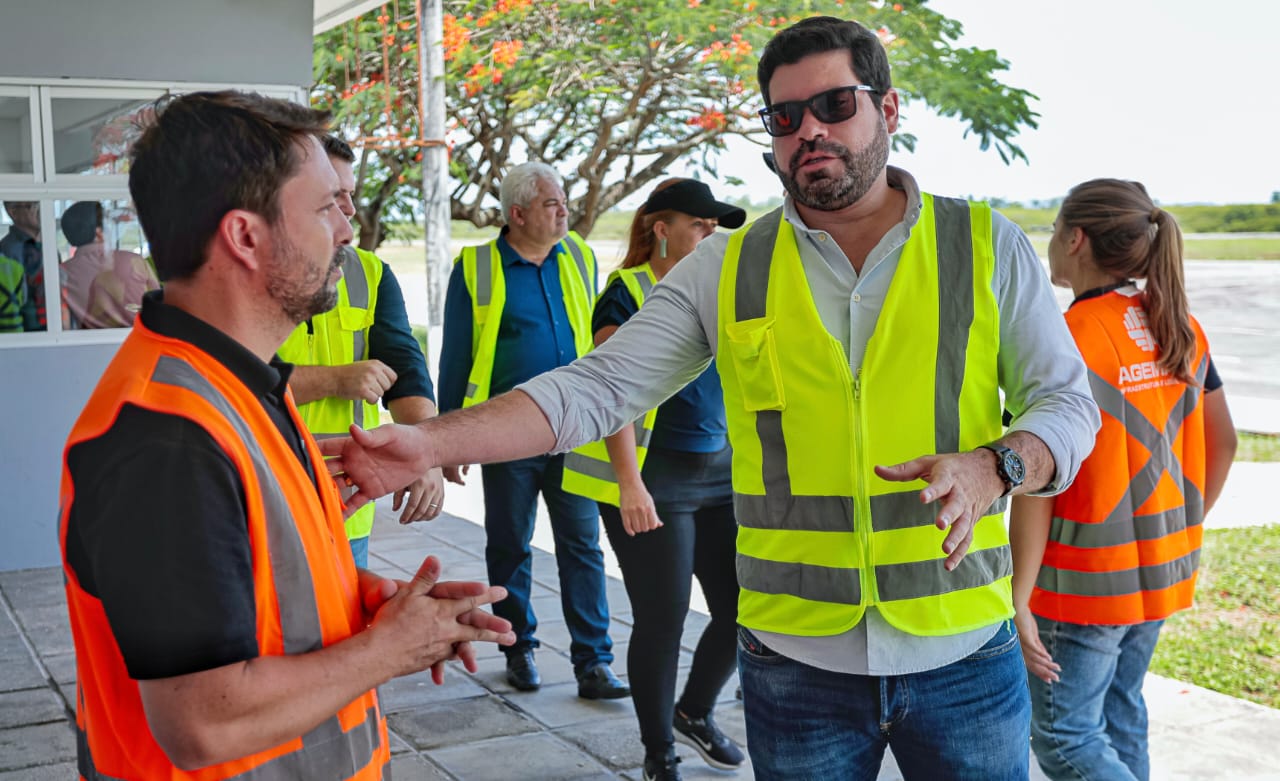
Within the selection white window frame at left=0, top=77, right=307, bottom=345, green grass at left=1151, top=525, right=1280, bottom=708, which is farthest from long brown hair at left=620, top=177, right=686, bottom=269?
white window frame at left=0, top=77, right=307, bottom=345

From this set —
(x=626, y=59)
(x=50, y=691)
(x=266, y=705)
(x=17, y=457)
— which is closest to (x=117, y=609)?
(x=266, y=705)

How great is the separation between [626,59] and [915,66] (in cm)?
366

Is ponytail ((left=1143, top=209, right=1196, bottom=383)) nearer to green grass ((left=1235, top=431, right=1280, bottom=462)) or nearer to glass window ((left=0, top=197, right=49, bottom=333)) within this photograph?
glass window ((left=0, top=197, right=49, bottom=333))

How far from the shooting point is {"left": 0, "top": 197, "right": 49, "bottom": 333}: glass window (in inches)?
303

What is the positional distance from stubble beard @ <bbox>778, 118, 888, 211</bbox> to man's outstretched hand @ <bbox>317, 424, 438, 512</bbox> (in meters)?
0.86

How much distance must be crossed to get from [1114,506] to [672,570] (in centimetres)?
150

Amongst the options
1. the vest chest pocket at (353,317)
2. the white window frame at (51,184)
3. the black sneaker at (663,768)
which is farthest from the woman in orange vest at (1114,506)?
the white window frame at (51,184)

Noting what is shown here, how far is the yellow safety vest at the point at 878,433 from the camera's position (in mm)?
2225

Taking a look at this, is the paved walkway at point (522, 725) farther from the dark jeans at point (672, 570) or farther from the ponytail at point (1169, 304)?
the ponytail at point (1169, 304)

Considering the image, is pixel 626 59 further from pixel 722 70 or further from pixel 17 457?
pixel 17 457

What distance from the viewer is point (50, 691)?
205 inches

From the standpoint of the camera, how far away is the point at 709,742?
→ 4.36m

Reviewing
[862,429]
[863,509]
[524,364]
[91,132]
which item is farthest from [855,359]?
[91,132]

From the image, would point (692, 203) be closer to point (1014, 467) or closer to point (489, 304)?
point (489, 304)
